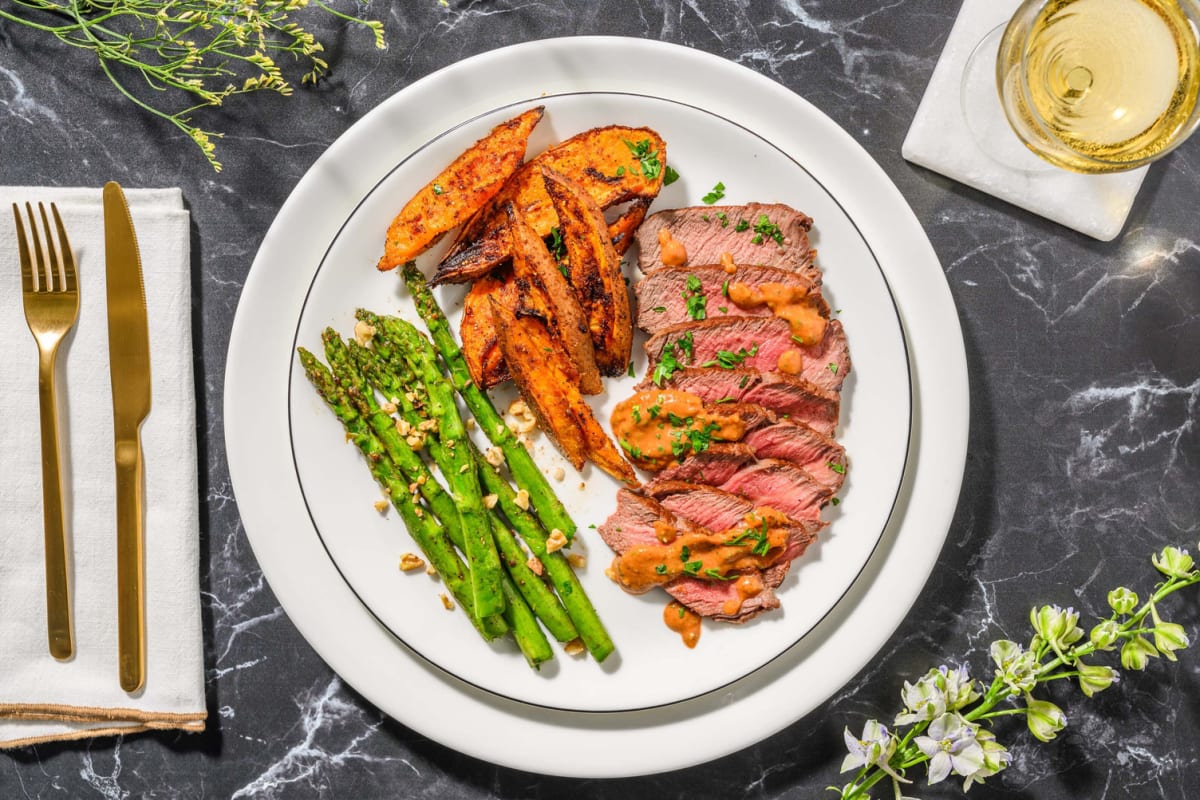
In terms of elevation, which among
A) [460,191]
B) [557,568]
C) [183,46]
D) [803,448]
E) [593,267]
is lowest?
[803,448]

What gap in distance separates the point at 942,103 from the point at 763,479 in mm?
1462

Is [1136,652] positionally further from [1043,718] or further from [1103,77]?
[1103,77]

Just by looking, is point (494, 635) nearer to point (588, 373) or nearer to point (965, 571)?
point (588, 373)

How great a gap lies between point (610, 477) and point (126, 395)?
1707 millimetres

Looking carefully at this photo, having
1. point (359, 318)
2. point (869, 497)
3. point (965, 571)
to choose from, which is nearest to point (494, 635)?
point (359, 318)

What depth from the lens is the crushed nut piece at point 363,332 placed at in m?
2.98

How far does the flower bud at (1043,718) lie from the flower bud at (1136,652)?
11.0 inches

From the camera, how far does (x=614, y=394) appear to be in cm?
302

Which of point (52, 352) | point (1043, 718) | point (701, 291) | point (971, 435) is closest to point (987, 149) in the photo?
point (971, 435)

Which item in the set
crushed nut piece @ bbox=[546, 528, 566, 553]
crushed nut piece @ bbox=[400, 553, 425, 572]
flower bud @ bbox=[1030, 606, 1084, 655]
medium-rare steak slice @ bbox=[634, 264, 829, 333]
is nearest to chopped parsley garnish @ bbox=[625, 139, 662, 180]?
medium-rare steak slice @ bbox=[634, 264, 829, 333]

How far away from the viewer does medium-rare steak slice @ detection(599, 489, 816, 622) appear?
9.52ft

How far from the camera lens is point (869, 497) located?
2975mm

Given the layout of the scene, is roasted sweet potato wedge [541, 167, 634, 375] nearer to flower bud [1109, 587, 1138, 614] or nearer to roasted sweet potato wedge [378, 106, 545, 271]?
roasted sweet potato wedge [378, 106, 545, 271]

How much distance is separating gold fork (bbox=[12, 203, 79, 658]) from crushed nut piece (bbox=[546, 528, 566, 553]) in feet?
5.53
